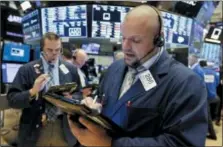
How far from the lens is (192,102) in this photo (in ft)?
4.24

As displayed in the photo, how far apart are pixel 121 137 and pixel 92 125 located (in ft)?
0.57

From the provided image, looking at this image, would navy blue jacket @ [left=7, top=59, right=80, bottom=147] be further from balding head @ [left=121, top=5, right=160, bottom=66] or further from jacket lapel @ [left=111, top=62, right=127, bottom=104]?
balding head @ [left=121, top=5, right=160, bottom=66]

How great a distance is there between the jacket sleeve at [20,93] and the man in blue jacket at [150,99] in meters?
1.13

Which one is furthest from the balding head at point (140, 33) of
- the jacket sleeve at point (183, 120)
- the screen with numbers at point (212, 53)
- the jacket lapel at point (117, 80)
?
the screen with numbers at point (212, 53)

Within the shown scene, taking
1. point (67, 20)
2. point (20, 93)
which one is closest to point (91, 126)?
point (20, 93)

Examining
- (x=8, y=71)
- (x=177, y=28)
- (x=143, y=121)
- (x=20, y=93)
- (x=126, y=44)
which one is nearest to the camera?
(x=143, y=121)

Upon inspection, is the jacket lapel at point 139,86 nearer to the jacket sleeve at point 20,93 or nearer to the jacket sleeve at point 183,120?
the jacket sleeve at point 183,120

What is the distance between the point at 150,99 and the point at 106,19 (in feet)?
14.2

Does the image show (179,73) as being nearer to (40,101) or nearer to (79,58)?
(40,101)

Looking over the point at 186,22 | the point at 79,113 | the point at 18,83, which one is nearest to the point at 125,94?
the point at 79,113

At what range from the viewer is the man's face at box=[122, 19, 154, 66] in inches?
55.9

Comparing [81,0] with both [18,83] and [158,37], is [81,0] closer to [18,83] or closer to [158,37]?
[18,83]

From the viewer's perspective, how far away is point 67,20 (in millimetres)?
5617

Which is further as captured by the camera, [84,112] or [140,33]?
[140,33]
